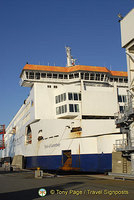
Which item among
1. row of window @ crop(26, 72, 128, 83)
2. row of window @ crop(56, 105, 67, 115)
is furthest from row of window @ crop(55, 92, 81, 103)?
row of window @ crop(26, 72, 128, 83)

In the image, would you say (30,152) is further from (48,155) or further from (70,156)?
(70,156)

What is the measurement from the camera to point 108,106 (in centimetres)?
3406

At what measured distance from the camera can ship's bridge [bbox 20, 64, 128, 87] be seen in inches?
1484

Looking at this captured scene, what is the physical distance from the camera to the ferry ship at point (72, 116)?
2555cm

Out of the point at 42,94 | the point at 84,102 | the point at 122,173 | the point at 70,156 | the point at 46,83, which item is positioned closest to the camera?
the point at 122,173

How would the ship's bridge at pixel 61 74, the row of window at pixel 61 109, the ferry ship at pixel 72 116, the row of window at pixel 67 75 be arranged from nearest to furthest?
the ferry ship at pixel 72 116 < the row of window at pixel 61 109 < the ship's bridge at pixel 61 74 < the row of window at pixel 67 75

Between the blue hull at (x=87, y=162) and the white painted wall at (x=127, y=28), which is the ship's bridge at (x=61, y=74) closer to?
the blue hull at (x=87, y=162)

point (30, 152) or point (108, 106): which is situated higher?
point (108, 106)

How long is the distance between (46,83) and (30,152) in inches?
387

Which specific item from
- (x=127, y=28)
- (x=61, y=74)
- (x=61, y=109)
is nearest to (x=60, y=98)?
(x=61, y=109)

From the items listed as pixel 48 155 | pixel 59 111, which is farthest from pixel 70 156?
pixel 59 111

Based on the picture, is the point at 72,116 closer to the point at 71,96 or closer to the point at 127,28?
the point at 71,96

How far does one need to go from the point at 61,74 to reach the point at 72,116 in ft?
26.8

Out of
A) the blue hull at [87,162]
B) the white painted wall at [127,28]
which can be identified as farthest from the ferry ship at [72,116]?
the white painted wall at [127,28]
